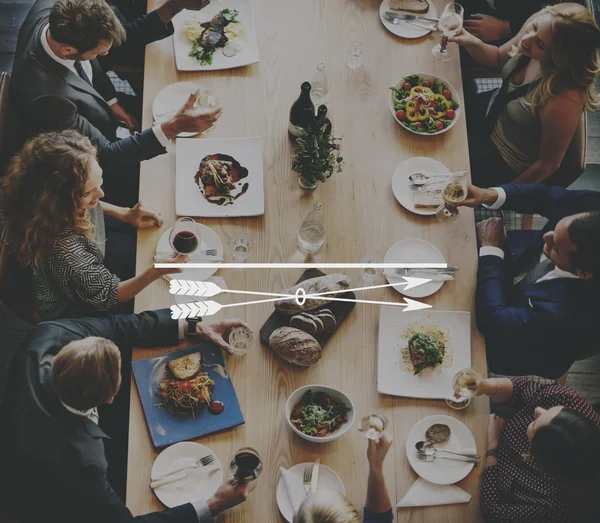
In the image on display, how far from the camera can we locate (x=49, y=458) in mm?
1821

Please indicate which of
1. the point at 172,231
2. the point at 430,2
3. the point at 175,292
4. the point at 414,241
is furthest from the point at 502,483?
the point at 430,2

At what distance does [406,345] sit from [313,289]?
379 millimetres

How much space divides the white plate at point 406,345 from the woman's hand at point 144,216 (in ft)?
2.93

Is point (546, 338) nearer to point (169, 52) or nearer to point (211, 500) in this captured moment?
point (211, 500)

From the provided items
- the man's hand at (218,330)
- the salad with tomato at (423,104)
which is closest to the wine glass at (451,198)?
the salad with tomato at (423,104)

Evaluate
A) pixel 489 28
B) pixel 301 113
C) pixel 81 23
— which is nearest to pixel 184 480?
pixel 301 113

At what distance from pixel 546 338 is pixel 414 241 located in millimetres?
586

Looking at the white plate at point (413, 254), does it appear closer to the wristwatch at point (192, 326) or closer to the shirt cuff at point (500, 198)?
the shirt cuff at point (500, 198)

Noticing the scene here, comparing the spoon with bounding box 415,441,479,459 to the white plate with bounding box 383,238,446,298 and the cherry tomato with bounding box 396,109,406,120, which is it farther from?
the cherry tomato with bounding box 396,109,406,120

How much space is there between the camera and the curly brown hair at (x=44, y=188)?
214 cm

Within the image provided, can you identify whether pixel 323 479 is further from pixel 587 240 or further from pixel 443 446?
pixel 587 240

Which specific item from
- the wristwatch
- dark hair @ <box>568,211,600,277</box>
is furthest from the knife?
dark hair @ <box>568,211,600,277</box>

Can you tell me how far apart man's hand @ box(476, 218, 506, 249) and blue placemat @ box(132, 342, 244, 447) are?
1096 millimetres

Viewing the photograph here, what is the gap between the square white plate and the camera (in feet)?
7.74
